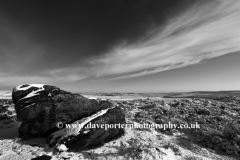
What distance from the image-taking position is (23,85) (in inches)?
301

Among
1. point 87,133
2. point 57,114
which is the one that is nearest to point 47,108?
point 57,114

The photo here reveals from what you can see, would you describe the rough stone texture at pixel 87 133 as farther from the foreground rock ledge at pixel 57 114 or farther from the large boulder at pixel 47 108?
the large boulder at pixel 47 108

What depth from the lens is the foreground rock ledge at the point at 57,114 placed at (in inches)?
235

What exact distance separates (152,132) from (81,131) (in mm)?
4512

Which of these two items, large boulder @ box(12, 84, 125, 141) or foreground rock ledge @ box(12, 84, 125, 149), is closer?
foreground rock ledge @ box(12, 84, 125, 149)

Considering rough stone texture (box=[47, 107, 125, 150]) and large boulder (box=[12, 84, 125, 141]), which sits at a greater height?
large boulder (box=[12, 84, 125, 141])

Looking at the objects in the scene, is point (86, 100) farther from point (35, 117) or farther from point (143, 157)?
point (143, 157)

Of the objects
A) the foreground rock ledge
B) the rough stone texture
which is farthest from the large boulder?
the rough stone texture

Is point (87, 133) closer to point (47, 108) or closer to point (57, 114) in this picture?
point (57, 114)

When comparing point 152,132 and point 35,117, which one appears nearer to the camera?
point 35,117

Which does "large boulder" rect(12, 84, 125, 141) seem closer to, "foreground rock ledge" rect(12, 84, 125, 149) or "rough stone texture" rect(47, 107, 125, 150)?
"foreground rock ledge" rect(12, 84, 125, 149)

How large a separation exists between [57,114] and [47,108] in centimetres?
65

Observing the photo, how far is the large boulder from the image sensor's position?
645cm

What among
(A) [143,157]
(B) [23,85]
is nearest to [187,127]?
(A) [143,157]
